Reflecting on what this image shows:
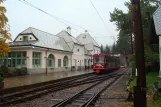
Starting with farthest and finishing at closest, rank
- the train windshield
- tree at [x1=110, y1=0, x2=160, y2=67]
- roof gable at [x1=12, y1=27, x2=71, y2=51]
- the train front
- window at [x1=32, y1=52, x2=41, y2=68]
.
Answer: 1. roof gable at [x1=12, y1=27, x2=71, y2=51]
2. the train windshield
3. the train front
4. window at [x1=32, y1=52, x2=41, y2=68]
5. tree at [x1=110, y1=0, x2=160, y2=67]

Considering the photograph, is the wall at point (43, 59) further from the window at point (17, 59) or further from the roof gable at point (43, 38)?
the roof gable at point (43, 38)

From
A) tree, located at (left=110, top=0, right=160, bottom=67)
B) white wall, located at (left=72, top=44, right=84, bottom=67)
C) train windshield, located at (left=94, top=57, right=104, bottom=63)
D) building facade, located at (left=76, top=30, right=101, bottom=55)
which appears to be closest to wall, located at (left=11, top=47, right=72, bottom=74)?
white wall, located at (left=72, top=44, right=84, bottom=67)

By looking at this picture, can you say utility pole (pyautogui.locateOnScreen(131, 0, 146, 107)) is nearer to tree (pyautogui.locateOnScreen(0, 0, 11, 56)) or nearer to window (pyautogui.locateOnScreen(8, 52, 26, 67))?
tree (pyautogui.locateOnScreen(0, 0, 11, 56))

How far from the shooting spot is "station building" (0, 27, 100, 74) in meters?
33.4

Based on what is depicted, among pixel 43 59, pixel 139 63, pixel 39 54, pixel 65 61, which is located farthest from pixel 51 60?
pixel 139 63

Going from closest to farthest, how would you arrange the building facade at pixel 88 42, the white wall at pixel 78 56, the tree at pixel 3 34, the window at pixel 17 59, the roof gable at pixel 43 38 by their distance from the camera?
the tree at pixel 3 34
the window at pixel 17 59
the roof gable at pixel 43 38
the white wall at pixel 78 56
the building facade at pixel 88 42

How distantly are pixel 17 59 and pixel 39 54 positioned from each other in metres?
3.41

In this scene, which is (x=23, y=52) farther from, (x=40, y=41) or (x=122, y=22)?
(x=122, y=22)

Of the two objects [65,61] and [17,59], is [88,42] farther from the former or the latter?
[17,59]

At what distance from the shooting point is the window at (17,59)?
1325 inches

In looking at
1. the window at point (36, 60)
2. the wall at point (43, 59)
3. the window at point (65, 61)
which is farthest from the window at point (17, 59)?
the window at point (65, 61)

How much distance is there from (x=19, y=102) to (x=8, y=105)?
2.97 feet

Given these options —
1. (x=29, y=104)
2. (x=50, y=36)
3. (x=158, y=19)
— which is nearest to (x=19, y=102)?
(x=29, y=104)

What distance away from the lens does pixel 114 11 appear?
37.2 metres
